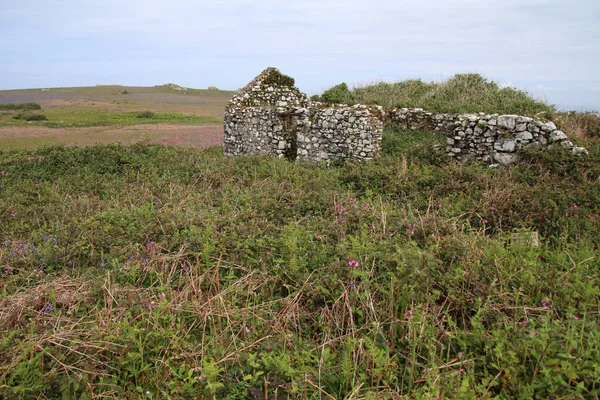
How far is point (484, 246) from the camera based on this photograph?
4754 mm

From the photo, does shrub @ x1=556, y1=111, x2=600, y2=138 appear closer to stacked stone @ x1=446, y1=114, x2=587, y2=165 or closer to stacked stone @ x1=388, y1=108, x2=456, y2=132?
stacked stone @ x1=446, y1=114, x2=587, y2=165

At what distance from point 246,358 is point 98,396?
1.13m

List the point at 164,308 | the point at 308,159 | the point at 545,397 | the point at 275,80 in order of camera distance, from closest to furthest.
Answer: the point at 545,397, the point at 164,308, the point at 308,159, the point at 275,80

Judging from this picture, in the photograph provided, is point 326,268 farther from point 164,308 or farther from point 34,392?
point 34,392

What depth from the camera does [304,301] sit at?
4.27m

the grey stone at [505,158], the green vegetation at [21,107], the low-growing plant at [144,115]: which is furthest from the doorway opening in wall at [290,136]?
the green vegetation at [21,107]

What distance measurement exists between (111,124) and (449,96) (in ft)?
91.3

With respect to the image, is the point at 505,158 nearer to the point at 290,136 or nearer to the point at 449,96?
the point at 449,96

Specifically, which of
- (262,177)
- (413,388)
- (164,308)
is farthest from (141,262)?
(262,177)

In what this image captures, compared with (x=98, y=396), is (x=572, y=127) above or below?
above

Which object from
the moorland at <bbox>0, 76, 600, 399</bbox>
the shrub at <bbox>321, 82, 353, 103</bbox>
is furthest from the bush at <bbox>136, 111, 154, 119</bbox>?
the moorland at <bbox>0, 76, 600, 399</bbox>

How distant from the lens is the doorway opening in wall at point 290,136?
47.2ft

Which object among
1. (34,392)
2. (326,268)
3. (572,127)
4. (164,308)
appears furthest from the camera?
(572,127)

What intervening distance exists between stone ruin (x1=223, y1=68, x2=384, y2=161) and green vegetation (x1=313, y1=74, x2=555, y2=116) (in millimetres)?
1855
